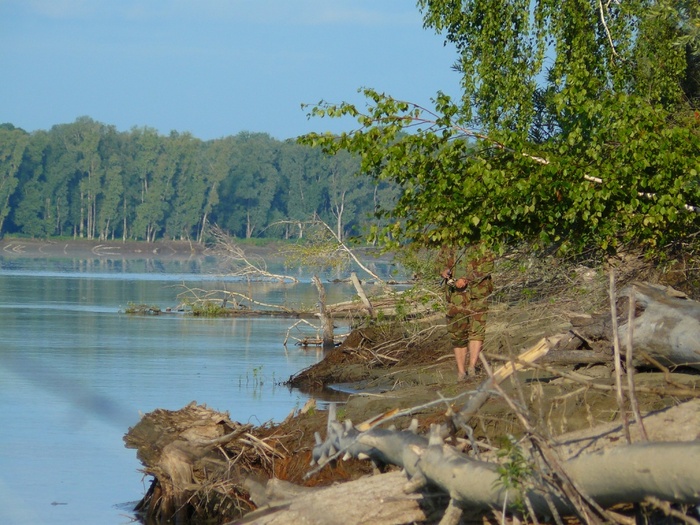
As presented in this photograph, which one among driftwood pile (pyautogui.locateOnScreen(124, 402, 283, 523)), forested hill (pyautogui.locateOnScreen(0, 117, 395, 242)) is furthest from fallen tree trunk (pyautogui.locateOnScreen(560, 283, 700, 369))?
forested hill (pyautogui.locateOnScreen(0, 117, 395, 242))

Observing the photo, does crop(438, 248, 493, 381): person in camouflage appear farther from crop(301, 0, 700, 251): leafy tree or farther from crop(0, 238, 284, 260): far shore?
crop(0, 238, 284, 260): far shore

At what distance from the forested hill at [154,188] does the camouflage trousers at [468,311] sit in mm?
83528

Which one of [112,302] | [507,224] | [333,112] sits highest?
[333,112]

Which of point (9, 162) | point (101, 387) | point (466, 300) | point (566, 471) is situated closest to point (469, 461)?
point (566, 471)

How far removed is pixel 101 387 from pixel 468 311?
20.6 feet

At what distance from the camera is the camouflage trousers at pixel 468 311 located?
11.8m

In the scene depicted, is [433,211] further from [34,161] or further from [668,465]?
[34,161]

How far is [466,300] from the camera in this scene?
469 inches

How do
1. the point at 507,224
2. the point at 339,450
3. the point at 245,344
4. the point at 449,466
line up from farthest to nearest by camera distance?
Result: the point at 245,344 → the point at 507,224 → the point at 339,450 → the point at 449,466

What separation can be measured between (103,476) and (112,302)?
76.4 feet

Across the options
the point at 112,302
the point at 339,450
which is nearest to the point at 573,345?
the point at 339,450

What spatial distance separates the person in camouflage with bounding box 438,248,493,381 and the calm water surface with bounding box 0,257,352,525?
7.41ft

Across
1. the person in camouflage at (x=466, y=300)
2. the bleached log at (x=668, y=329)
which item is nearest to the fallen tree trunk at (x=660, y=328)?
the bleached log at (x=668, y=329)

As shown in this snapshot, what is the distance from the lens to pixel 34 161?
103062 mm
